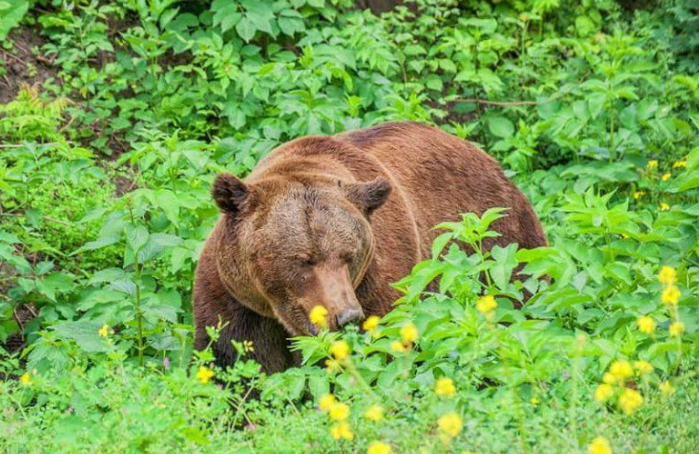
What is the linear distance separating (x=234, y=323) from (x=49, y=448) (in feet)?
4.63

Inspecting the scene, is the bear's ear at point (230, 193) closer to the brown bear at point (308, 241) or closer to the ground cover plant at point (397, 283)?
the brown bear at point (308, 241)

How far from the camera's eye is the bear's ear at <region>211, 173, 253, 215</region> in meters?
5.24

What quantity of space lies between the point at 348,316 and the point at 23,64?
462 cm

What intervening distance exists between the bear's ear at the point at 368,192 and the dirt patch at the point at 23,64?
378cm

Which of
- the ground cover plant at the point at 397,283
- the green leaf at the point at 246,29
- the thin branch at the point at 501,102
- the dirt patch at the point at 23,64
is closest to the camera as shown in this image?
the ground cover plant at the point at 397,283

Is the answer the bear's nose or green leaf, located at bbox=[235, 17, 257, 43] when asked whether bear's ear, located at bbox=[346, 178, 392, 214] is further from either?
→ green leaf, located at bbox=[235, 17, 257, 43]

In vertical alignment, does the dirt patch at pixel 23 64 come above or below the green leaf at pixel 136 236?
above

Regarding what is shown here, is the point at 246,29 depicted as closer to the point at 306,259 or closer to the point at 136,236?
the point at 136,236

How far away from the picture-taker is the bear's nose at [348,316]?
16.0ft

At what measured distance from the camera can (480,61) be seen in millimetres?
9211

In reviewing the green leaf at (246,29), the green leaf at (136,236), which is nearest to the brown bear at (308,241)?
the green leaf at (136,236)

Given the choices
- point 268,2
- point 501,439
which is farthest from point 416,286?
point 268,2

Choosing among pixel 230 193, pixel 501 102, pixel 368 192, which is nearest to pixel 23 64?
pixel 501 102

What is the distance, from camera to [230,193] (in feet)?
17.4
